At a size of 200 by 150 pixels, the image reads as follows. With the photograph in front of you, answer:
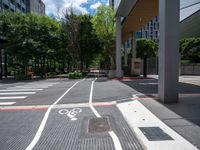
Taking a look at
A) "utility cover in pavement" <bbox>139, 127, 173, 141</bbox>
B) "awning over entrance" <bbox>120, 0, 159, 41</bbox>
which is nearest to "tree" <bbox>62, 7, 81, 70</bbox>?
"awning over entrance" <bbox>120, 0, 159, 41</bbox>

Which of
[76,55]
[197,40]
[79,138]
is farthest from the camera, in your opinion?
[197,40]

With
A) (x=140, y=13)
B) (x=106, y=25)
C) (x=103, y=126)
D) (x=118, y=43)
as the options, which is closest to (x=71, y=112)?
(x=103, y=126)

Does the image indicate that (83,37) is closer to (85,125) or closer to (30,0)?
(85,125)

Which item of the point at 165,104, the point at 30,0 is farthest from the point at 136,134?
the point at 30,0

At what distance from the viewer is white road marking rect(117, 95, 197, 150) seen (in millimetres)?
5219

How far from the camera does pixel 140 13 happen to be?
2250 centimetres

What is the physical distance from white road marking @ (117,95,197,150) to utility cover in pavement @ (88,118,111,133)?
68cm

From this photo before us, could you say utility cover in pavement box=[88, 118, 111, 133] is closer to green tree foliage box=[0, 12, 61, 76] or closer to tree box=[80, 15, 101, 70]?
green tree foliage box=[0, 12, 61, 76]

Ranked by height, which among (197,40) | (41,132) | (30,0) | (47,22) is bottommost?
(41,132)

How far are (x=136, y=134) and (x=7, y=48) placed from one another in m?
28.5

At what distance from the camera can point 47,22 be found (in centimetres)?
3634

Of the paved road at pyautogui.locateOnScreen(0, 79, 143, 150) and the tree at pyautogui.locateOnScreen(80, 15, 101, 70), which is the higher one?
the tree at pyautogui.locateOnScreen(80, 15, 101, 70)

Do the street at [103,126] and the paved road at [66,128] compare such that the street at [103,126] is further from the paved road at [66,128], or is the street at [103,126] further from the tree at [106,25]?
the tree at [106,25]

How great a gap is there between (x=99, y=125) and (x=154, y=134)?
5.62 feet
